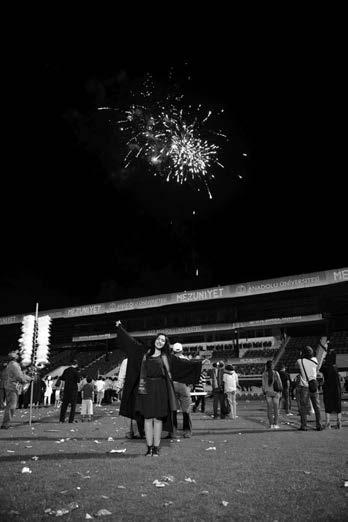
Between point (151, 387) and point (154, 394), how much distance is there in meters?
0.13

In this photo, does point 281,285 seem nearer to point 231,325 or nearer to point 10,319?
point 231,325

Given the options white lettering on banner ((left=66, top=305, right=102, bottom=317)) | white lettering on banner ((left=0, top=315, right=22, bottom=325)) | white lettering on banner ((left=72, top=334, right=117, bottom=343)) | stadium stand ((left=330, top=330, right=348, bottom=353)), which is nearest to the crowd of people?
stadium stand ((left=330, top=330, right=348, bottom=353))

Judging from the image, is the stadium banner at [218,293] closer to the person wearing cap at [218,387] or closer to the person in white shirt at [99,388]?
the person in white shirt at [99,388]

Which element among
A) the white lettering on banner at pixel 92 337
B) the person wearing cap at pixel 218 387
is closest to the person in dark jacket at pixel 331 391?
the person wearing cap at pixel 218 387

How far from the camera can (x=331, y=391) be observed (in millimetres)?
11617

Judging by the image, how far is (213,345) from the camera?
4606cm

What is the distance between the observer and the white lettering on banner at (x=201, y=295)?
42969 millimetres

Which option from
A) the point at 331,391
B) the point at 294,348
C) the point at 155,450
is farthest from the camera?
the point at 294,348

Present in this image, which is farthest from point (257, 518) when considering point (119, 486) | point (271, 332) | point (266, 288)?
point (271, 332)

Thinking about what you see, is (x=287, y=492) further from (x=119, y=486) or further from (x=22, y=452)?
(x=22, y=452)

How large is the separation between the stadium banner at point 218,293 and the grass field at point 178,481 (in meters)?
31.6

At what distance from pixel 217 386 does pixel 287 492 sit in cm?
1137

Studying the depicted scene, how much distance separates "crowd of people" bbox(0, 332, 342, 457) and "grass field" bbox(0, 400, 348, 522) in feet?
2.28

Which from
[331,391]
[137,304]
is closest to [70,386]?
[331,391]
